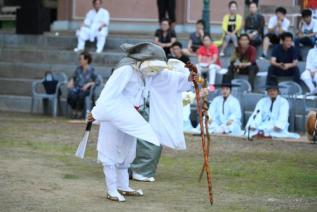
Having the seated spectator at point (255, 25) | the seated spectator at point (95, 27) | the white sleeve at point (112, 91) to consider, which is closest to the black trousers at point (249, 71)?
the seated spectator at point (255, 25)

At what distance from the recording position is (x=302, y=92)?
17.7m

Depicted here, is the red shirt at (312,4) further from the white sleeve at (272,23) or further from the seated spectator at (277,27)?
the white sleeve at (272,23)

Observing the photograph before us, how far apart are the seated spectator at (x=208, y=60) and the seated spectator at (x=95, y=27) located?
3308 millimetres

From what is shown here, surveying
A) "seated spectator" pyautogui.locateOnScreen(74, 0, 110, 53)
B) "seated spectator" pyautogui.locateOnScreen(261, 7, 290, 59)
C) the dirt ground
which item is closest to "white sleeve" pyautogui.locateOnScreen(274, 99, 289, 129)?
the dirt ground

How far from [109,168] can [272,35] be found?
416 inches

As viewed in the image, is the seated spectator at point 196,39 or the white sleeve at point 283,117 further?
the seated spectator at point 196,39

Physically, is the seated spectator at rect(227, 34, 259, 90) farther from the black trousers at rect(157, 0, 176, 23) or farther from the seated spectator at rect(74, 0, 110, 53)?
the seated spectator at rect(74, 0, 110, 53)

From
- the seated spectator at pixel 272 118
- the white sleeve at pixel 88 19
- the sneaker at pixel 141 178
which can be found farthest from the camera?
the white sleeve at pixel 88 19

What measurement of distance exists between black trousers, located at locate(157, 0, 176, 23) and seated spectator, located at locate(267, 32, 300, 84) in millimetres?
3882

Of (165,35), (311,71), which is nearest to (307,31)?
(311,71)

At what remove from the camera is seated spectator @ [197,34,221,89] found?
18.6m

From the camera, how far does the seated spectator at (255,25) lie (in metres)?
19.8

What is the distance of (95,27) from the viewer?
70.9 feet

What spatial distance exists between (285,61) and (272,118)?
2002 millimetres
